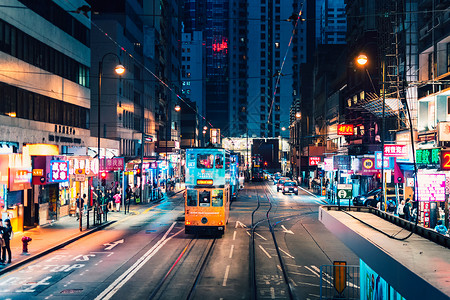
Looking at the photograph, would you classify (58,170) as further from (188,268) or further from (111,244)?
(188,268)

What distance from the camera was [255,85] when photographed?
154875 mm

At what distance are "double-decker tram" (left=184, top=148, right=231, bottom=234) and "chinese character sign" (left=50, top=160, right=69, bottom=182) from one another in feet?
29.7

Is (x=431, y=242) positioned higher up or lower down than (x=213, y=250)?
higher up

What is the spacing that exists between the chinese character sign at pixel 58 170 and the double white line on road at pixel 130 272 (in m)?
8.40

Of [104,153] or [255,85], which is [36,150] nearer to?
[104,153]

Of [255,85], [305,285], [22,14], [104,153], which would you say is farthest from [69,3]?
[255,85]

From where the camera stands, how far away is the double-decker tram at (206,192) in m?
26.7

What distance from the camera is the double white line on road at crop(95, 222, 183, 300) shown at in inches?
603

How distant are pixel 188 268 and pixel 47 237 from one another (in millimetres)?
11440

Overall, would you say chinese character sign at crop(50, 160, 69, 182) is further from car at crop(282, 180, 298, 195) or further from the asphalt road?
car at crop(282, 180, 298, 195)

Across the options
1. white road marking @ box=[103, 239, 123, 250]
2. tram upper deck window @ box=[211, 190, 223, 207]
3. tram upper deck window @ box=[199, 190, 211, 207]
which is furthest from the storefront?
tram upper deck window @ box=[211, 190, 223, 207]

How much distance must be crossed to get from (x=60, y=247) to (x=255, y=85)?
5277 inches

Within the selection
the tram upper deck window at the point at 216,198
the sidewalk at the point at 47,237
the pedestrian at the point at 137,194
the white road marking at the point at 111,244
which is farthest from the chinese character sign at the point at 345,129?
the white road marking at the point at 111,244

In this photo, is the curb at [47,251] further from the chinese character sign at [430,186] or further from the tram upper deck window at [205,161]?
the chinese character sign at [430,186]
